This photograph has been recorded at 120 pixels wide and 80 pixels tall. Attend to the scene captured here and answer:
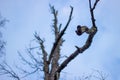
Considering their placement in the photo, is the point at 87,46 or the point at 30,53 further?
the point at 30,53

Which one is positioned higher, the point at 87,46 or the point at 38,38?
the point at 87,46

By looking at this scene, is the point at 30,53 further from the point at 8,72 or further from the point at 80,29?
the point at 80,29

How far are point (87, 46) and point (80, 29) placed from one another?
0.31 meters

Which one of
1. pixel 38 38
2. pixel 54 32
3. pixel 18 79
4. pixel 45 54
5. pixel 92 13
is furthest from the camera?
pixel 54 32

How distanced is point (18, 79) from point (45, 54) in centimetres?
219

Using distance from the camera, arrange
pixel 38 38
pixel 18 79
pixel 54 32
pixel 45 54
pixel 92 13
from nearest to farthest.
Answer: pixel 92 13 → pixel 18 79 → pixel 45 54 → pixel 38 38 → pixel 54 32

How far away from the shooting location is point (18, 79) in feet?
41.0

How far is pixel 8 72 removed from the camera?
12.6 m

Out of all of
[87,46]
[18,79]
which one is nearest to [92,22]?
[87,46]

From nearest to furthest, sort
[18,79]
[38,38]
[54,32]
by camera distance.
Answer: [18,79], [38,38], [54,32]

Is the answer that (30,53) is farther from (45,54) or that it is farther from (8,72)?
(8,72)

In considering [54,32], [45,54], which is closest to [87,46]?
[45,54]

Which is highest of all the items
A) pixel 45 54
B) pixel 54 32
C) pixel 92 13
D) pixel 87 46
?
pixel 92 13

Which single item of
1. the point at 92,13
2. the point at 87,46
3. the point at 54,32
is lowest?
the point at 54,32
